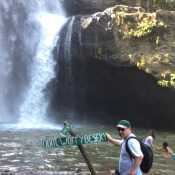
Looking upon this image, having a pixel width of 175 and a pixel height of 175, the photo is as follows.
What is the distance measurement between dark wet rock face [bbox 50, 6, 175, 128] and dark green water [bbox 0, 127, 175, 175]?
20.9 feet

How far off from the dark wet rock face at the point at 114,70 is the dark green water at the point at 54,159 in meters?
6.36

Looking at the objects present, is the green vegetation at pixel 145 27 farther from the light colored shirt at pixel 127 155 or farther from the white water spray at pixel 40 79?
the light colored shirt at pixel 127 155

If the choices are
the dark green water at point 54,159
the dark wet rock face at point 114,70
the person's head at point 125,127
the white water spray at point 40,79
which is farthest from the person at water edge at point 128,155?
the white water spray at point 40,79

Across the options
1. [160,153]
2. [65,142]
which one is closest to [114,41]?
[160,153]

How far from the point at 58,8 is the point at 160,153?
17.3 m

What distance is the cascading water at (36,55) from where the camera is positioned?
92.5ft

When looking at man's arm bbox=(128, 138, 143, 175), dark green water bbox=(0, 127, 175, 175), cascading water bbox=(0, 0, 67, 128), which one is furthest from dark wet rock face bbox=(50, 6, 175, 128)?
man's arm bbox=(128, 138, 143, 175)

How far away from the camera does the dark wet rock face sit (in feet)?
82.3

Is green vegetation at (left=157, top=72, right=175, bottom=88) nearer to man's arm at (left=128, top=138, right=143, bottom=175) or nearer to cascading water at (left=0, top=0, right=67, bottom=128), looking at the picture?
cascading water at (left=0, top=0, right=67, bottom=128)

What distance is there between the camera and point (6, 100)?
98.4 ft

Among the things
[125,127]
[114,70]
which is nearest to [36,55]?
[114,70]

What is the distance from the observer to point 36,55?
96.7 ft

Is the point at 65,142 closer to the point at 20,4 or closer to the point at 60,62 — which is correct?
the point at 60,62

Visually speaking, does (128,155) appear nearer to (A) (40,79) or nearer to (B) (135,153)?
(B) (135,153)
